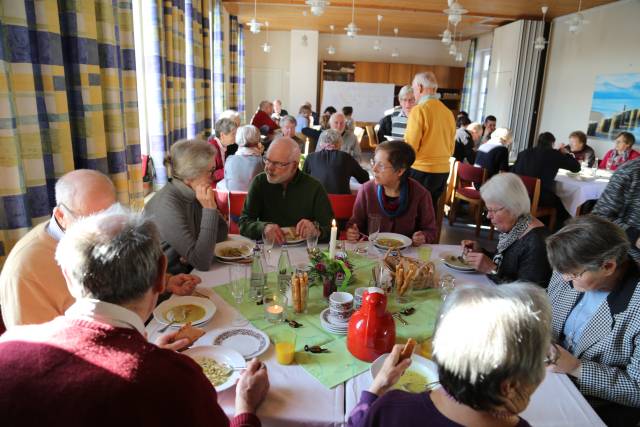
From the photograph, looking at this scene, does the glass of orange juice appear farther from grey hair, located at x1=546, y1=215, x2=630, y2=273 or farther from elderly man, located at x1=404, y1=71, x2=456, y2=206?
elderly man, located at x1=404, y1=71, x2=456, y2=206

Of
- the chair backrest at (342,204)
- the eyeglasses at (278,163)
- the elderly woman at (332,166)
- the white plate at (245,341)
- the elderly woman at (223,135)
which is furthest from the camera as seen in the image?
the elderly woman at (223,135)

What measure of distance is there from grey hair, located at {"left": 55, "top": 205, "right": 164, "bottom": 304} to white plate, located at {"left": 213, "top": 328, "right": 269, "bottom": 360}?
506 mm

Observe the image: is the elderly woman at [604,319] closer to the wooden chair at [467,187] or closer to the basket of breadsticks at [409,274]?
the basket of breadsticks at [409,274]

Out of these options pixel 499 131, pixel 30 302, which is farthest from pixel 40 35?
pixel 499 131

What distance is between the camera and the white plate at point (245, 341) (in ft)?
4.72

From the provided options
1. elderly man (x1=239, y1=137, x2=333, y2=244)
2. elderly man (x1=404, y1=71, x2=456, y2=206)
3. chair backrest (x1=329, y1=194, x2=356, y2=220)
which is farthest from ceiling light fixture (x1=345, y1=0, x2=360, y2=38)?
elderly man (x1=239, y1=137, x2=333, y2=244)

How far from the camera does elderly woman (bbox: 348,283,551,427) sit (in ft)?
2.98

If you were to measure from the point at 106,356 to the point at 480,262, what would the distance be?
68.0 inches

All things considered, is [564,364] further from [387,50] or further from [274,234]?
[387,50]

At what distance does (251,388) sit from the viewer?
119cm

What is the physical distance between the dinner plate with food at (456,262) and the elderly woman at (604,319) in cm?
60

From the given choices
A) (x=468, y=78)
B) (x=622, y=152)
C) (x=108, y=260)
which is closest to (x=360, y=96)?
(x=468, y=78)

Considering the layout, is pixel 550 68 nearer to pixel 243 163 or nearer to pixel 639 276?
pixel 243 163

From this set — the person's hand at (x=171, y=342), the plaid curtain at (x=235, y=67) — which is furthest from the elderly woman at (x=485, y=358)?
the plaid curtain at (x=235, y=67)
